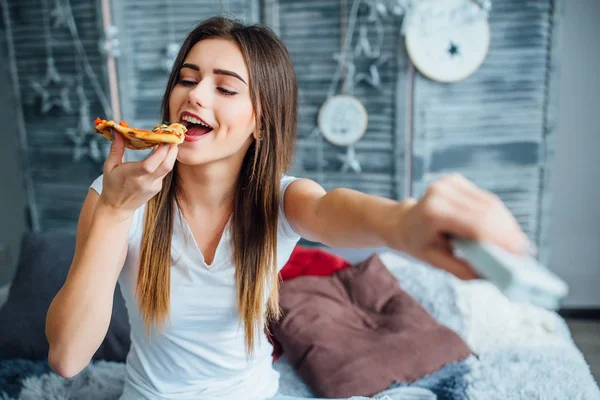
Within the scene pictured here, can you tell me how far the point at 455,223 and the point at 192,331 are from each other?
2.44ft

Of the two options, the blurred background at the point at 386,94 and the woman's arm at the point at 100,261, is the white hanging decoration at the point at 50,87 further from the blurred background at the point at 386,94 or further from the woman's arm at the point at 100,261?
the woman's arm at the point at 100,261

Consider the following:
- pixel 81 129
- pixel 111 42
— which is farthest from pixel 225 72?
pixel 81 129

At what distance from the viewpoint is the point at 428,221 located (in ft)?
1.90

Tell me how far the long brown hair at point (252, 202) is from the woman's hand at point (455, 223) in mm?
527

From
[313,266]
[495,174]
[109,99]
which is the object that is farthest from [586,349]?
[109,99]

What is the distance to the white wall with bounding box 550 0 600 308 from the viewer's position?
102 inches

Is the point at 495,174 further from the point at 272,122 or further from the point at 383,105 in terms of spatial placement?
the point at 272,122

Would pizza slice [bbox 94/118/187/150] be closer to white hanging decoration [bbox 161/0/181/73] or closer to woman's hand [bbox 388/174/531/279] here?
woman's hand [bbox 388/174/531/279]

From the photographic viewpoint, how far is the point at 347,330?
63.4 inches

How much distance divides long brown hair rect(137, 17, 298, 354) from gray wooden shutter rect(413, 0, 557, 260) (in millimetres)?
1497

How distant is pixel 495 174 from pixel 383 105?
668mm

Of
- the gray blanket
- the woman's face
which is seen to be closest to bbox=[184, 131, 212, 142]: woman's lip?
the woman's face

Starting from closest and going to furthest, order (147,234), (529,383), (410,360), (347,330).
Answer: (147,234), (529,383), (410,360), (347,330)

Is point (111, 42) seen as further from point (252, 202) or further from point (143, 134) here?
point (143, 134)
